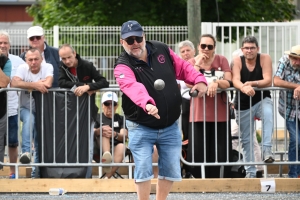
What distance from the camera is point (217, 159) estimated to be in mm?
11383

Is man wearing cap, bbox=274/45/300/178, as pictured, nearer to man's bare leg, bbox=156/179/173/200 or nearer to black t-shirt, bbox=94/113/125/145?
black t-shirt, bbox=94/113/125/145

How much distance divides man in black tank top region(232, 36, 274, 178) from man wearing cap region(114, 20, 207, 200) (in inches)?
105

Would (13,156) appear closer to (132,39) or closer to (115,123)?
(115,123)

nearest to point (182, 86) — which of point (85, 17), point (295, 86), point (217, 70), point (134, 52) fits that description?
point (217, 70)

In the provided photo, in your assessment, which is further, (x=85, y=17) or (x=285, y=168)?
(x=85, y=17)

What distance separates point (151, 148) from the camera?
8812 millimetres

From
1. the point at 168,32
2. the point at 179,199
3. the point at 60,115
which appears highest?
the point at 168,32

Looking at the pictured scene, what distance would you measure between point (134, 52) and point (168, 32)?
12.5 meters

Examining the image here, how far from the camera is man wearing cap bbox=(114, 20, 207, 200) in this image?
28.1ft

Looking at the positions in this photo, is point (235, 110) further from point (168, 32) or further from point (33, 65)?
point (168, 32)

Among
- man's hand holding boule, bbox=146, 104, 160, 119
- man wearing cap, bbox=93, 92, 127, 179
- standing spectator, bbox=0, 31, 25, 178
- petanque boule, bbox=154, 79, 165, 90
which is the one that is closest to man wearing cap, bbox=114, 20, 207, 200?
petanque boule, bbox=154, 79, 165, 90

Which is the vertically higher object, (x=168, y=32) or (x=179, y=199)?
(x=168, y=32)

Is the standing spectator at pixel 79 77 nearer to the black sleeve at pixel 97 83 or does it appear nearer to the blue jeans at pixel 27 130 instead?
the black sleeve at pixel 97 83

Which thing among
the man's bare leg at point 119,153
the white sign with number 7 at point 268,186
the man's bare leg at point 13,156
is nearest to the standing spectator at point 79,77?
the man's bare leg at point 119,153
